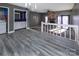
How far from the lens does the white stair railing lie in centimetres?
252

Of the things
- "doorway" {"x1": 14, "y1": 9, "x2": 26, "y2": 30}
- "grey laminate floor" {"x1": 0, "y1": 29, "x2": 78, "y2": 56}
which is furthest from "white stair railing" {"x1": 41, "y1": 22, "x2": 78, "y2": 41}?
"doorway" {"x1": 14, "y1": 9, "x2": 26, "y2": 30}

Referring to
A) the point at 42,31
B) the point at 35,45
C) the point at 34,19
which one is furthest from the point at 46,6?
the point at 35,45

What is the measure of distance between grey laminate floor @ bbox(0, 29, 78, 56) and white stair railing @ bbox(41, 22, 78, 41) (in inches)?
4.0

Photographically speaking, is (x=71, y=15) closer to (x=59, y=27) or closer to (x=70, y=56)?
(x=59, y=27)

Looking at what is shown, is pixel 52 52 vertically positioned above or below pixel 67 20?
below

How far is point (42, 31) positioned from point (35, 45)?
38 cm

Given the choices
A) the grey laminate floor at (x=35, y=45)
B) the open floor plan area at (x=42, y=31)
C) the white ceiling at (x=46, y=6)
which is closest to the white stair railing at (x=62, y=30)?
the open floor plan area at (x=42, y=31)

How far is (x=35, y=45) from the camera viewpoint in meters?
2.58

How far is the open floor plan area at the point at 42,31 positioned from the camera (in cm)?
243

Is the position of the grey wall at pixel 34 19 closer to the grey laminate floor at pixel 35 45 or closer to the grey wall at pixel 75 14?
the grey laminate floor at pixel 35 45

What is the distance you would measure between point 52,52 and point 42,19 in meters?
0.81

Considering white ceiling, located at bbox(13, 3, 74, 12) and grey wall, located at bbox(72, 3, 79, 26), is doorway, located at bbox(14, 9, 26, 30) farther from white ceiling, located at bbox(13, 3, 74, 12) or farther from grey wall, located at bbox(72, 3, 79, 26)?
grey wall, located at bbox(72, 3, 79, 26)

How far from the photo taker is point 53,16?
2.59 metres

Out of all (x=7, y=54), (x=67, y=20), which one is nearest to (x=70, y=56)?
(x=67, y=20)
